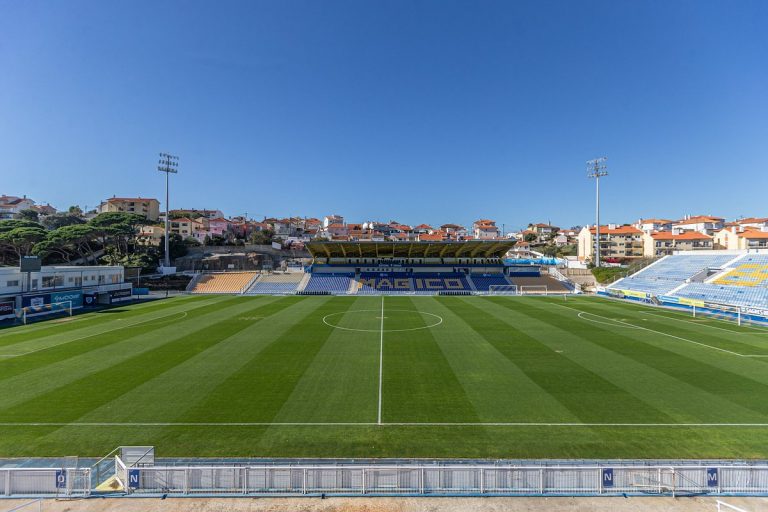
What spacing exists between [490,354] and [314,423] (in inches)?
405

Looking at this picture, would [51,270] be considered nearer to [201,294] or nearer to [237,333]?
[201,294]

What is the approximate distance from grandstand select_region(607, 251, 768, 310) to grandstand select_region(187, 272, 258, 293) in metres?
48.4

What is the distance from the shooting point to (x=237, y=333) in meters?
22.2

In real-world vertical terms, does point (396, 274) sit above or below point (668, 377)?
above

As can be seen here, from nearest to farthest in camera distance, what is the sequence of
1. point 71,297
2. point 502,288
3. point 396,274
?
point 71,297, point 502,288, point 396,274

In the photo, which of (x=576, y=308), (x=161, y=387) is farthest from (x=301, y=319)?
(x=576, y=308)

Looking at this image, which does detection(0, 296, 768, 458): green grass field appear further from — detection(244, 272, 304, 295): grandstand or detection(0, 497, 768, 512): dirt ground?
detection(244, 272, 304, 295): grandstand

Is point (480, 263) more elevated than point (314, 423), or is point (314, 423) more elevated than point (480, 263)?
point (480, 263)

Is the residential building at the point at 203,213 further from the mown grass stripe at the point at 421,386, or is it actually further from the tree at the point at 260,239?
the mown grass stripe at the point at 421,386

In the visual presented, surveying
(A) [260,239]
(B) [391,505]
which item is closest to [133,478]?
(B) [391,505]

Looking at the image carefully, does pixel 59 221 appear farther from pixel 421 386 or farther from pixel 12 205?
pixel 421 386

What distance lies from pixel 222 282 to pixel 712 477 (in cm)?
5306

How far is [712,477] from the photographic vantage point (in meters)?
6.99

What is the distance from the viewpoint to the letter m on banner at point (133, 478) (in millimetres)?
7031
